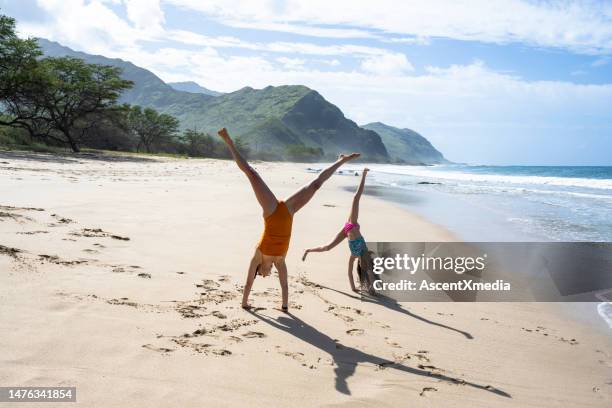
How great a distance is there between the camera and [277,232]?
4480 mm

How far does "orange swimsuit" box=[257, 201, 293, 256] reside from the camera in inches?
175

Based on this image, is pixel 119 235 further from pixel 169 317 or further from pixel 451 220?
pixel 451 220

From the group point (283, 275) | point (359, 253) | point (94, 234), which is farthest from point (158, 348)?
point (94, 234)

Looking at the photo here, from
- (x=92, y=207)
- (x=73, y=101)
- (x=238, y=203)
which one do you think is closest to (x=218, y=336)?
(x=92, y=207)

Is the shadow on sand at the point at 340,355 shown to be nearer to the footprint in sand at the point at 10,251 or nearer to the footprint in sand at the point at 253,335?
the footprint in sand at the point at 253,335

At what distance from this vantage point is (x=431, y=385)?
3396 millimetres

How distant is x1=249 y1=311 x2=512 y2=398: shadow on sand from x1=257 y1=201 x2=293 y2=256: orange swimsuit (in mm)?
683

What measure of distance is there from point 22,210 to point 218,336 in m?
5.79

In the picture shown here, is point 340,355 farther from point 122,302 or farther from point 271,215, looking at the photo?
point 122,302

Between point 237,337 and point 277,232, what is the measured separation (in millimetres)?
1130

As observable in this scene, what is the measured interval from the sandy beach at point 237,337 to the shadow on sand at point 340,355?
0.02m

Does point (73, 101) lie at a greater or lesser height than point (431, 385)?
greater

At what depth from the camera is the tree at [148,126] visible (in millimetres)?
63562

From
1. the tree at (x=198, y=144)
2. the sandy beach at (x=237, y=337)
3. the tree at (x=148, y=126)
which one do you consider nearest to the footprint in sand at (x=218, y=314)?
the sandy beach at (x=237, y=337)
